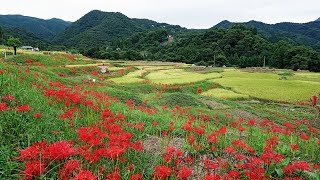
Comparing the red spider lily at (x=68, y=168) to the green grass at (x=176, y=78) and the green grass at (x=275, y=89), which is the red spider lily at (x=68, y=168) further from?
the green grass at (x=176, y=78)

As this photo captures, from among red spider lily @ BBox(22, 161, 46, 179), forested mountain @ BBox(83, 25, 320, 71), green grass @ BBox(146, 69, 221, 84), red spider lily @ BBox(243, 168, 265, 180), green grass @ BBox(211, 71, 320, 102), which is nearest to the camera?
red spider lily @ BBox(22, 161, 46, 179)

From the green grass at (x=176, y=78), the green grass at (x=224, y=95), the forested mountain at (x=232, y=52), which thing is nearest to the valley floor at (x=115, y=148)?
the green grass at (x=224, y=95)

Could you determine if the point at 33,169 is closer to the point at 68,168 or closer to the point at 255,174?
the point at 68,168

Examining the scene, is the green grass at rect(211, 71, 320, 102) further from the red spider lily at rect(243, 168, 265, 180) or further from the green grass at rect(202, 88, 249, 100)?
the red spider lily at rect(243, 168, 265, 180)

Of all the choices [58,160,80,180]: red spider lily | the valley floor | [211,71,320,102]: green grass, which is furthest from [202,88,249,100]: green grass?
[58,160,80,180]: red spider lily

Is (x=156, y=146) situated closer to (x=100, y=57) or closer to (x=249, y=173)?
(x=249, y=173)

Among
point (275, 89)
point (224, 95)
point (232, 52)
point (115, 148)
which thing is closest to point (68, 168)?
point (115, 148)

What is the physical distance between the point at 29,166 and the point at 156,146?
3039mm

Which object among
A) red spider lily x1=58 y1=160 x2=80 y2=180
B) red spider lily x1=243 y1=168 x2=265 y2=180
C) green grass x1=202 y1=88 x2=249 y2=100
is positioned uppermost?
red spider lily x1=58 y1=160 x2=80 y2=180

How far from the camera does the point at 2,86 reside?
24.4ft

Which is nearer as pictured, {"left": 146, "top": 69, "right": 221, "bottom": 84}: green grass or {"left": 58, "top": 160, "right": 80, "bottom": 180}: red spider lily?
{"left": 58, "top": 160, "right": 80, "bottom": 180}: red spider lily

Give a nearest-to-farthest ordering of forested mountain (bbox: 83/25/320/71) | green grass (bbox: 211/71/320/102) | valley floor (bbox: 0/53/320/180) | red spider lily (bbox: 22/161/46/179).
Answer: red spider lily (bbox: 22/161/46/179) < valley floor (bbox: 0/53/320/180) < green grass (bbox: 211/71/320/102) < forested mountain (bbox: 83/25/320/71)

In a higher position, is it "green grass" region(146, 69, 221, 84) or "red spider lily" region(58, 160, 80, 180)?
"red spider lily" region(58, 160, 80, 180)

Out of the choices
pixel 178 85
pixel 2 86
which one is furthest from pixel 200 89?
pixel 2 86
